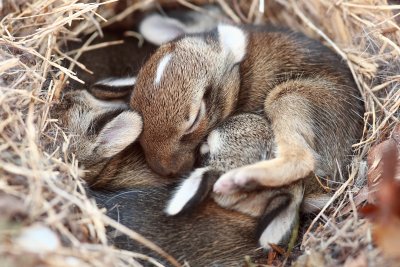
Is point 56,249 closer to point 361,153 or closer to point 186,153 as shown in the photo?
point 186,153

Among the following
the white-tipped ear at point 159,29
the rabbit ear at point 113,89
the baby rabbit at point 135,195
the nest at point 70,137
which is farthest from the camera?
the white-tipped ear at point 159,29

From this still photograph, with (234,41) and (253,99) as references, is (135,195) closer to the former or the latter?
(253,99)

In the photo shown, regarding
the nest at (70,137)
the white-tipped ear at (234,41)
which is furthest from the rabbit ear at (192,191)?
the white-tipped ear at (234,41)

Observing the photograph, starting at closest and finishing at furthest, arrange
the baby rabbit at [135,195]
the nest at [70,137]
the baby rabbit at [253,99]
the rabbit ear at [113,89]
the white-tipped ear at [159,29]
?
the nest at [70,137] → the baby rabbit at [135,195] → the baby rabbit at [253,99] → the rabbit ear at [113,89] → the white-tipped ear at [159,29]

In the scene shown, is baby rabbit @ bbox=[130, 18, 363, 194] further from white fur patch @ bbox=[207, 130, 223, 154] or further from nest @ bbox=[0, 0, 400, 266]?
nest @ bbox=[0, 0, 400, 266]

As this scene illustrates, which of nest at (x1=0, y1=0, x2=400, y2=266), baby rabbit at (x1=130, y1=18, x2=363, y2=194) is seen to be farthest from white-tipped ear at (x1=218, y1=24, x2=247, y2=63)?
nest at (x1=0, y1=0, x2=400, y2=266)

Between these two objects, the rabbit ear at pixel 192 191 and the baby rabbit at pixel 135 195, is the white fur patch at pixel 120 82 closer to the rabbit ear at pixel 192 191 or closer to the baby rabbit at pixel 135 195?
the baby rabbit at pixel 135 195

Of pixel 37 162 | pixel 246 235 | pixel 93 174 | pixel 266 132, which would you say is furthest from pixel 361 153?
pixel 37 162
